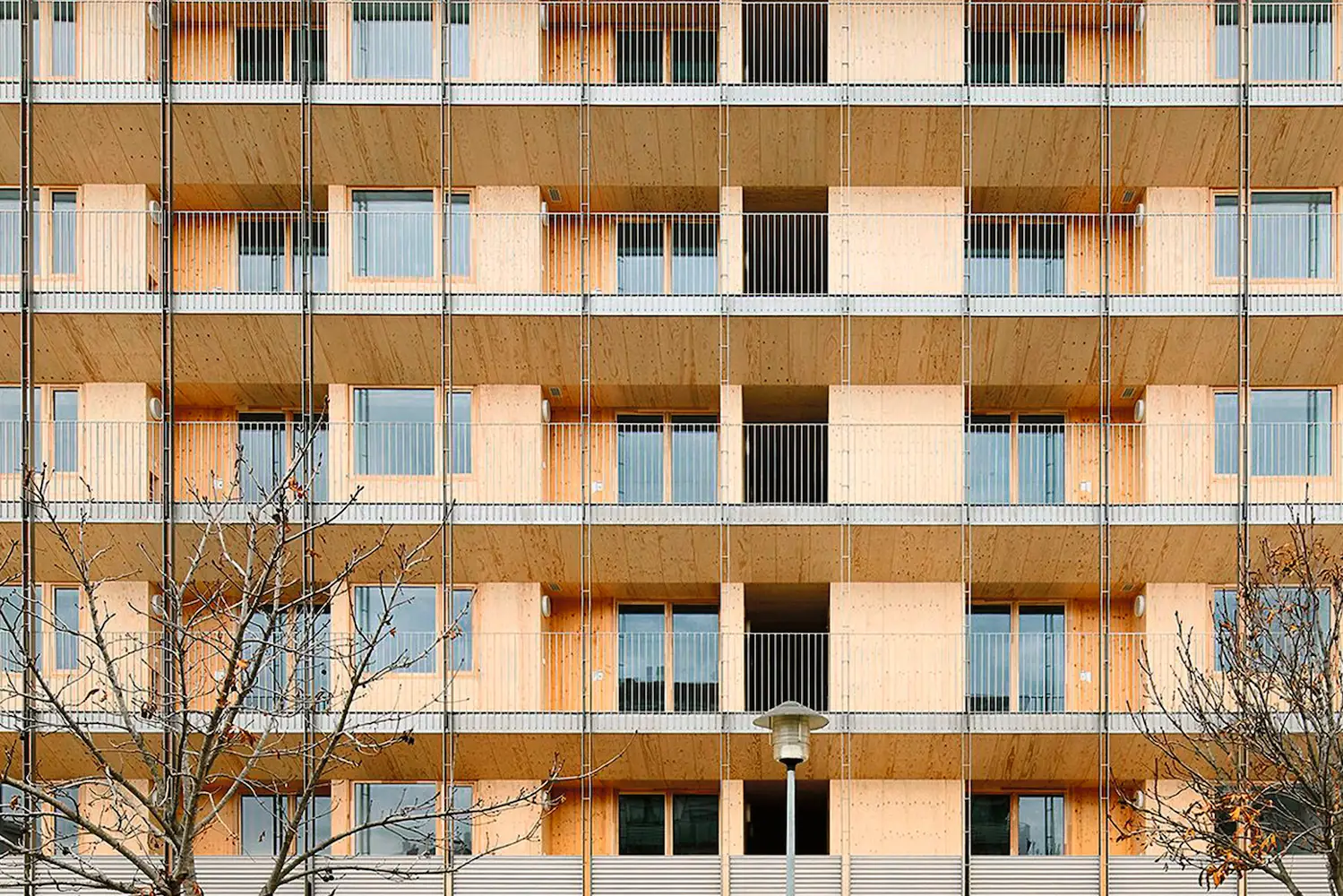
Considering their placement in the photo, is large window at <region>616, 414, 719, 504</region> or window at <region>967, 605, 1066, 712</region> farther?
large window at <region>616, 414, 719, 504</region>

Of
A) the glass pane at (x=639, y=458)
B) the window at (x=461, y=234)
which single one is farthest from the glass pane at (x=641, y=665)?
the window at (x=461, y=234)

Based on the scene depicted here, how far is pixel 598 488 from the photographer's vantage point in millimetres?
22641

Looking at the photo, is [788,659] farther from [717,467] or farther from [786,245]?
[786,245]

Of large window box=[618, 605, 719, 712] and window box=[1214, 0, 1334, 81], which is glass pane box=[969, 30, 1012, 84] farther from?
large window box=[618, 605, 719, 712]

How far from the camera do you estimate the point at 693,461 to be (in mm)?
22891

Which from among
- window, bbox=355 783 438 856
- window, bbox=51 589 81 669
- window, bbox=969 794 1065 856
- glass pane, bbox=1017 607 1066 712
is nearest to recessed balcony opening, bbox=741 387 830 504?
glass pane, bbox=1017 607 1066 712

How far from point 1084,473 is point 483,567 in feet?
28.4

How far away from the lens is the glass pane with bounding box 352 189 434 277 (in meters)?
21.9

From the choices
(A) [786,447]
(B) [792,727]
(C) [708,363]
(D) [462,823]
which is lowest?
(D) [462,823]

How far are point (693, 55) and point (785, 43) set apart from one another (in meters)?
1.34

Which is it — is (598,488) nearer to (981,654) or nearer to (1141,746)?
(981,654)

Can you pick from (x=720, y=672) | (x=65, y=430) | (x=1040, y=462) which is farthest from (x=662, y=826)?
(x=65, y=430)

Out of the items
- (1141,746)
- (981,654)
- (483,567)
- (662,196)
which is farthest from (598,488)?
(1141,746)

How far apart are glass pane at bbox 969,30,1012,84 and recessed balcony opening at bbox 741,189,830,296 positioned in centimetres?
286
